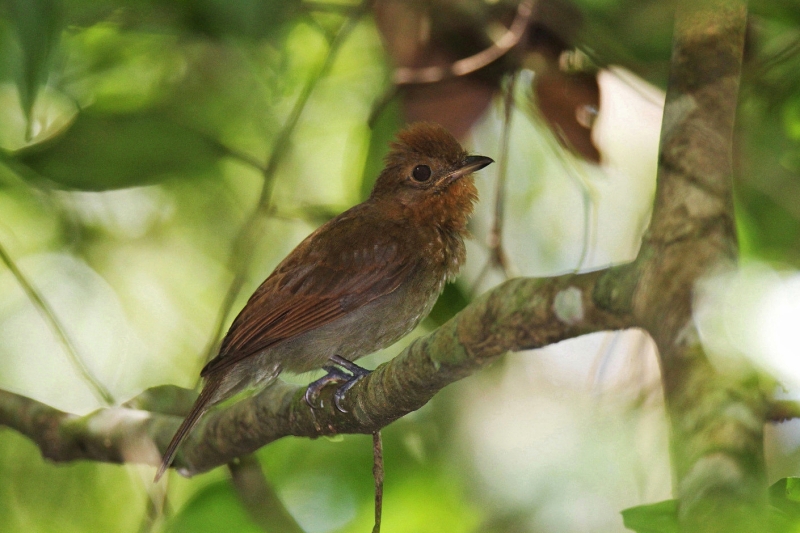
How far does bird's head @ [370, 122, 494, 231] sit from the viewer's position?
2.83 metres

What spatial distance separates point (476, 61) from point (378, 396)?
155cm

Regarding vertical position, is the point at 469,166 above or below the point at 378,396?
above

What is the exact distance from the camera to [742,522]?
36.0 inches

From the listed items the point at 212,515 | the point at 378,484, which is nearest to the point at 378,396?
the point at 378,484

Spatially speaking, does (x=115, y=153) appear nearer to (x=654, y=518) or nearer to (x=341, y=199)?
(x=341, y=199)

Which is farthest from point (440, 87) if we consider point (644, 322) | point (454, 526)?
point (644, 322)

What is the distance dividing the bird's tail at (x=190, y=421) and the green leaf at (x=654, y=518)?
51.8 inches

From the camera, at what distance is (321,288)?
2.62 meters

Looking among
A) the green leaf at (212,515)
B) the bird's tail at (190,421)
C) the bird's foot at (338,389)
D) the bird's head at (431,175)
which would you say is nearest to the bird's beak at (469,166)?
the bird's head at (431,175)

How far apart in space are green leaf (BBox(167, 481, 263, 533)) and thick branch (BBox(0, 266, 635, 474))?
0.11 meters

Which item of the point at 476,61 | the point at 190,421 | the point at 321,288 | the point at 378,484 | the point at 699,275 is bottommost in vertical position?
the point at 378,484

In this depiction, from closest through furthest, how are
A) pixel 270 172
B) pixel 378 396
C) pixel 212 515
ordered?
pixel 378 396, pixel 212 515, pixel 270 172

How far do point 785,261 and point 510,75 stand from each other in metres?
1.18

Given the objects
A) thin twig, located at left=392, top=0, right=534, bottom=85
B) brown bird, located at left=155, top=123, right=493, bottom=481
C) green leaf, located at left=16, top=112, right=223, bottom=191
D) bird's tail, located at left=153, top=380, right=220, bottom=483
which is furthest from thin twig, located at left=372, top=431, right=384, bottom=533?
thin twig, located at left=392, top=0, right=534, bottom=85
